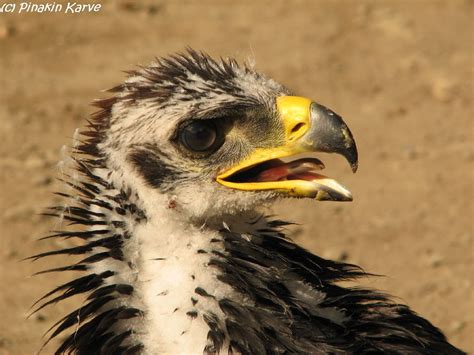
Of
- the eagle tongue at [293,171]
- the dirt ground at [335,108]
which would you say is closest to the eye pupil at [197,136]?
the eagle tongue at [293,171]

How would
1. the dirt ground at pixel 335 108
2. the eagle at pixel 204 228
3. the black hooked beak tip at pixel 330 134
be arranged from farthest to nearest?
the dirt ground at pixel 335 108 → the black hooked beak tip at pixel 330 134 → the eagle at pixel 204 228

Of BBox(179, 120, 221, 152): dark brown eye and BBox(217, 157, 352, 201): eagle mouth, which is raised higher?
BBox(179, 120, 221, 152): dark brown eye

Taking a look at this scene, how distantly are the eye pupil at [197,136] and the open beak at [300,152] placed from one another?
0.16 meters

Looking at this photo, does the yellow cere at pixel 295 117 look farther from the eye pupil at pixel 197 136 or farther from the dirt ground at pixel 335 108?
the dirt ground at pixel 335 108

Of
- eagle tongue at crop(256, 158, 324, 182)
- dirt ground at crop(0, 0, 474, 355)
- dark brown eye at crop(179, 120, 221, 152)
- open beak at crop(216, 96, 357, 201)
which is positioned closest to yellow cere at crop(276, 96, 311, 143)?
open beak at crop(216, 96, 357, 201)

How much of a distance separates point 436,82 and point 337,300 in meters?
6.14

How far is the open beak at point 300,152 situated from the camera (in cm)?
425

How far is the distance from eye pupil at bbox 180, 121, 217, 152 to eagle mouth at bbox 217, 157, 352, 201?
16cm

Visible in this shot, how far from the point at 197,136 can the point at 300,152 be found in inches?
18.5

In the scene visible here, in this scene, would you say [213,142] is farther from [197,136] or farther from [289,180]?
[289,180]

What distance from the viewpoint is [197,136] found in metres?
4.32

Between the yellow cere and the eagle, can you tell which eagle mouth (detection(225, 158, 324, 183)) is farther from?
the yellow cere

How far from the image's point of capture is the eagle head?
427 cm

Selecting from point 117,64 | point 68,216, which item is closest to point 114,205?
point 68,216
